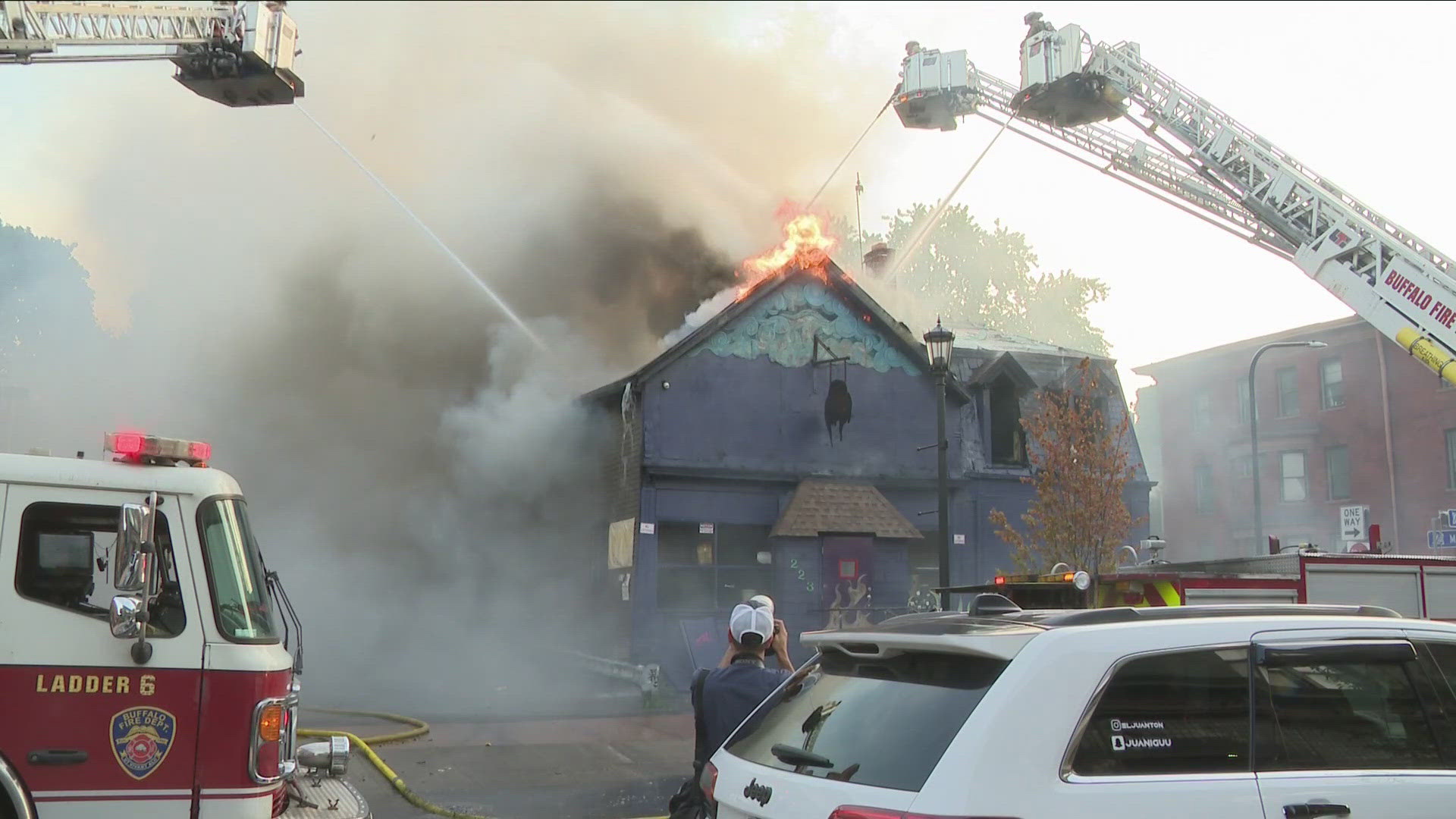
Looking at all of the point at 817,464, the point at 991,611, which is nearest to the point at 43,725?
the point at 991,611

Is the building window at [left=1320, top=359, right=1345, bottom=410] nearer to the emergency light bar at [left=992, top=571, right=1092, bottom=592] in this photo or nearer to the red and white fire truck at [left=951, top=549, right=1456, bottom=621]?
the red and white fire truck at [left=951, top=549, right=1456, bottom=621]

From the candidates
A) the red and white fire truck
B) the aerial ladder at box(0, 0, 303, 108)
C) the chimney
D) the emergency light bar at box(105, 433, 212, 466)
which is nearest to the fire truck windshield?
the emergency light bar at box(105, 433, 212, 466)

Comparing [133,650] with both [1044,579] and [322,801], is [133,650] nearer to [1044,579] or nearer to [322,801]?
[322,801]

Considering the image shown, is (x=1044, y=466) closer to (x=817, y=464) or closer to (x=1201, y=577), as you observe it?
(x=817, y=464)

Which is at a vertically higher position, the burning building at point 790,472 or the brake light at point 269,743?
the burning building at point 790,472

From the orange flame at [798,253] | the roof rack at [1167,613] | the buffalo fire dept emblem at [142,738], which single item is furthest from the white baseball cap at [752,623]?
the orange flame at [798,253]

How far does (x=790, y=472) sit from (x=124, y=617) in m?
15.3

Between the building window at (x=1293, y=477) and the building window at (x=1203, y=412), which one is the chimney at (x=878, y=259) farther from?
the building window at (x=1293, y=477)

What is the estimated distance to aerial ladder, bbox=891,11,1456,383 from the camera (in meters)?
16.5

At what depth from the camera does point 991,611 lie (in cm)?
421

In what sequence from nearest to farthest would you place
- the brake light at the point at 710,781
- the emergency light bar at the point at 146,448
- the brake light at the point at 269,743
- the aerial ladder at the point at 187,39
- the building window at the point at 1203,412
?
the brake light at the point at 710,781 → the brake light at the point at 269,743 → the emergency light bar at the point at 146,448 → the aerial ladder at the point at 187,39 → the building window at the point at 1203,412

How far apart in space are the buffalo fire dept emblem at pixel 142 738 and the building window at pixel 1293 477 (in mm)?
35902

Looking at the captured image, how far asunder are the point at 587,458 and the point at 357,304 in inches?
225

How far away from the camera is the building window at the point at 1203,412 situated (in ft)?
122
